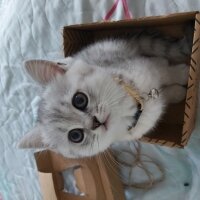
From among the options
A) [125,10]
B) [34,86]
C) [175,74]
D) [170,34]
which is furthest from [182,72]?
[34,86]

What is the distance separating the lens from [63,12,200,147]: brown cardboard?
0.77 meters

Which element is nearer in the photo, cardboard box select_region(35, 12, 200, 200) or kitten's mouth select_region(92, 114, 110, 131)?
kitten's mouth select_region(92, 114, 110, 131)

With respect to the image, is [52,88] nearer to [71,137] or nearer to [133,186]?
[71,137]

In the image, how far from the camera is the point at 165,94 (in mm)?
955

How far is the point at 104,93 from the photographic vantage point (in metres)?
0.77

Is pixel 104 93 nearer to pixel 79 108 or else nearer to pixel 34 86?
pixel 79 108

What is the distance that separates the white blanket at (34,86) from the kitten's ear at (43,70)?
1.12 ft

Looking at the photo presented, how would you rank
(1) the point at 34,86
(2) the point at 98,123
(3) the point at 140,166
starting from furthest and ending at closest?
(1) the point at 34,86 < (3) the point at 140,166 < (2) the point at 98,123

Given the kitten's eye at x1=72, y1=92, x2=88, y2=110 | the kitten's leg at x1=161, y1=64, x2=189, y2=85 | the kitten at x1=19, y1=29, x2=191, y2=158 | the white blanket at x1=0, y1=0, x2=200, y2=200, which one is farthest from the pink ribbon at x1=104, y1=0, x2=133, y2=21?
the kitten's eye at x1=72, y1=92, x2=88, y2=110

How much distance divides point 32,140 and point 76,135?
0.47 feet

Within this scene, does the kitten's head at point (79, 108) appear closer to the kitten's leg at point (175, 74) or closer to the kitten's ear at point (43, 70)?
the kitten's ear at point (43, 70)

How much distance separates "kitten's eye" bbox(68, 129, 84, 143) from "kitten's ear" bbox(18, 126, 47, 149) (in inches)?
4.3

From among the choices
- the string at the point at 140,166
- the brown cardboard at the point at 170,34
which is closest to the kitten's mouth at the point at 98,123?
the brown cardboard at the point at 170,34

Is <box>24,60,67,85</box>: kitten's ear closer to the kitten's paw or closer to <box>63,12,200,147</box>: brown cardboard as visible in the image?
<box>63,12,200,147</box>: brown cardboard
